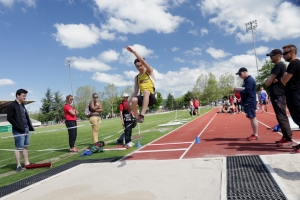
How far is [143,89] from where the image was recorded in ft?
16.7

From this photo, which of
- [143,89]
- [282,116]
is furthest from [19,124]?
[282,116]

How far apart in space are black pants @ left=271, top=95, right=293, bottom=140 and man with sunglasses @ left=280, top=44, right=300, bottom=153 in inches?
49.8

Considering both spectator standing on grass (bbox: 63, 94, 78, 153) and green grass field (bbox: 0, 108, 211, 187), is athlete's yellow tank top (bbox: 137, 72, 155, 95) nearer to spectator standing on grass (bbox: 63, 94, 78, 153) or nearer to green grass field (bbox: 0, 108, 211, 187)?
green grass field (bbox: 0, 108, 211, 187)

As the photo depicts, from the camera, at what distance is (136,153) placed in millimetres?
6379

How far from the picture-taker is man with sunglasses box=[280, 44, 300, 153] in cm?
400

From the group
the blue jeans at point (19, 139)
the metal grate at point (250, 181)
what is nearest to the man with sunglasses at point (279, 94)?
the metal grate at point (250, 181)

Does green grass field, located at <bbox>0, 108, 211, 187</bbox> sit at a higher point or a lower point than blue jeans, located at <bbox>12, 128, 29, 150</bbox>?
lower

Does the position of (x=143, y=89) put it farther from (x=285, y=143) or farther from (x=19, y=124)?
(x=19, y=124)

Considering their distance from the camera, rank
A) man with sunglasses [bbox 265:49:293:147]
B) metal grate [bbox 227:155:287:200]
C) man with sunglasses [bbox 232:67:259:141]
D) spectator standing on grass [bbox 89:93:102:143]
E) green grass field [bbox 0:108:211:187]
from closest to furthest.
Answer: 1. metal grate [bbox 227:155:287:200]
2. man with sunglasses [bbox 265:49:293:147]
3. green grass field [bbox 0:108:211:187]
4. man with sunglasses [bbox 232:67:259:141]
5. spectator standing on grass [bbox 89:93:102:143]

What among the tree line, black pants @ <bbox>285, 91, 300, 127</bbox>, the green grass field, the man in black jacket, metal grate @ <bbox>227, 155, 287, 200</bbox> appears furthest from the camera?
the tree line

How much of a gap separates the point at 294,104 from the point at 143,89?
284 centimetres

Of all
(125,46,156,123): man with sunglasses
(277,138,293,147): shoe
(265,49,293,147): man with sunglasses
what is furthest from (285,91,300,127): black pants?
(125,46,156,123): man with sunglasses

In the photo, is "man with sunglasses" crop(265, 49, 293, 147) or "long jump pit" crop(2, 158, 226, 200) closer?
"long jump pit" crop(2, 158, 226, 200)

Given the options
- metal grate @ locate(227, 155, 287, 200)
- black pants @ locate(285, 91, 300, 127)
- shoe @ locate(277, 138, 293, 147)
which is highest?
black pants @ locate(285, 91, 300, 127)
